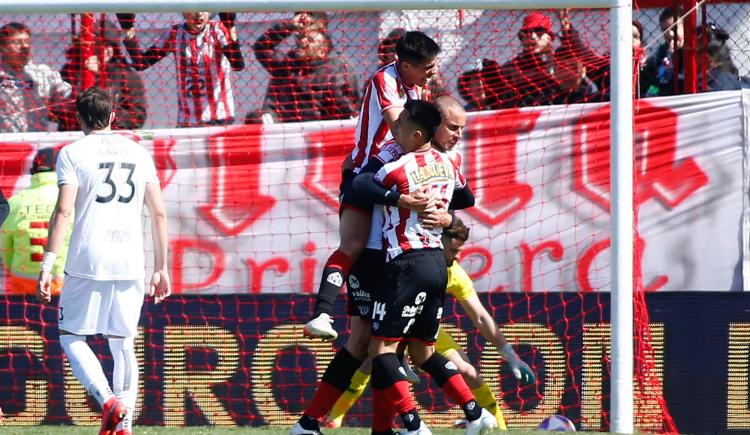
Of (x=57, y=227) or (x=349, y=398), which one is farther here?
(x=349, y=398)

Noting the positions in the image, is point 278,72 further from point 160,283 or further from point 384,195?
point 384,195

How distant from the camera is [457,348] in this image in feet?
24.1

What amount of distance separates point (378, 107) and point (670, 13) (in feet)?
12.9

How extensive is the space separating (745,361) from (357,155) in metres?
3.08

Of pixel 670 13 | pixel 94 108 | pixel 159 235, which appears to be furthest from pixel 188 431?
pixel 670 13

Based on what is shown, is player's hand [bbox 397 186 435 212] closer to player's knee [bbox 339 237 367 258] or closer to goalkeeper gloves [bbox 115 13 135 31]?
player's knee [bbox 339 237 367 258]

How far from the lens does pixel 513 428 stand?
7.56m

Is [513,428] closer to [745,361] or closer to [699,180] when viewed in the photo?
[745,361]

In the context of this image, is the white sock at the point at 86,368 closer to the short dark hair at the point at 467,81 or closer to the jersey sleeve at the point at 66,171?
the jersey sleeve at the point at 66,171

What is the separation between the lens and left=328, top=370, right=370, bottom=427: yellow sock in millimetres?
6895

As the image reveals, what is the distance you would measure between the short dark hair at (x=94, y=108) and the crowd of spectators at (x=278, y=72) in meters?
2.84

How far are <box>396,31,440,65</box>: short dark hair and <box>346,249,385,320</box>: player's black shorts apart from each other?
3.13 feet

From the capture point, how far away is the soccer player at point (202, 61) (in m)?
8.91

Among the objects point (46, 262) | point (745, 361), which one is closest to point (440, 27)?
point (745, 361)
